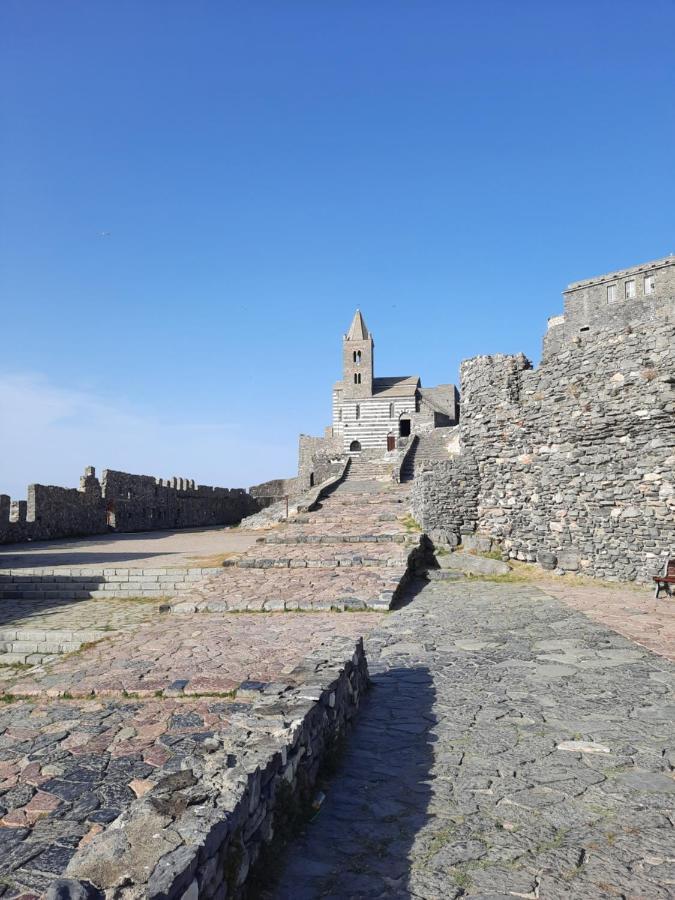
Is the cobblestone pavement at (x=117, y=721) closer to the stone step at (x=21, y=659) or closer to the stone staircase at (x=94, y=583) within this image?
the stone step at (x=21, y=659)

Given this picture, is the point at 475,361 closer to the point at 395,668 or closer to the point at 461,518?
the point at 461,518

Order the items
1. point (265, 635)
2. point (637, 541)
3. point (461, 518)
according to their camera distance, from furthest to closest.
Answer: point (461, 518) < point (637, 541) < point (265, 635)

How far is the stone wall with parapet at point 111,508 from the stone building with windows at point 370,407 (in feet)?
59.5

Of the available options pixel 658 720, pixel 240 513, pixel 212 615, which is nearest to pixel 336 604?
pixel 212 615

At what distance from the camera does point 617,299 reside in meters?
43.9

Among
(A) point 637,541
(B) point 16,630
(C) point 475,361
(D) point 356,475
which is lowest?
(B) point 16,630

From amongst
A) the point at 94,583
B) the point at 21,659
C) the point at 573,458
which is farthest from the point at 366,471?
the point at 21,659

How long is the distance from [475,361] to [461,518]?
377 centimetres

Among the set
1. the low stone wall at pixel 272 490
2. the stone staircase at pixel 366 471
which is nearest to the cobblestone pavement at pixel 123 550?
the stone staircase at pixel 366 471

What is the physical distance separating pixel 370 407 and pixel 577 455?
135 feet

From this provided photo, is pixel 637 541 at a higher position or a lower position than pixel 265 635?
higher

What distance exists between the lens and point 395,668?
6.46m

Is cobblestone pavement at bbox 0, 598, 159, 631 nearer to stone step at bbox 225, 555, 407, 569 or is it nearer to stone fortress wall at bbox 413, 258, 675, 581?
stone step at bbox 225, 555, 407, 569

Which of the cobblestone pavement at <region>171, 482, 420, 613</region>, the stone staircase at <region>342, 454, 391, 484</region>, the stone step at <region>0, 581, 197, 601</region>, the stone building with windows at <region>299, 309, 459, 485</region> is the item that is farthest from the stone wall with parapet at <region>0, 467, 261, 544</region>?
the stone building with windows at <region>299, 309, 459, 485</region>
